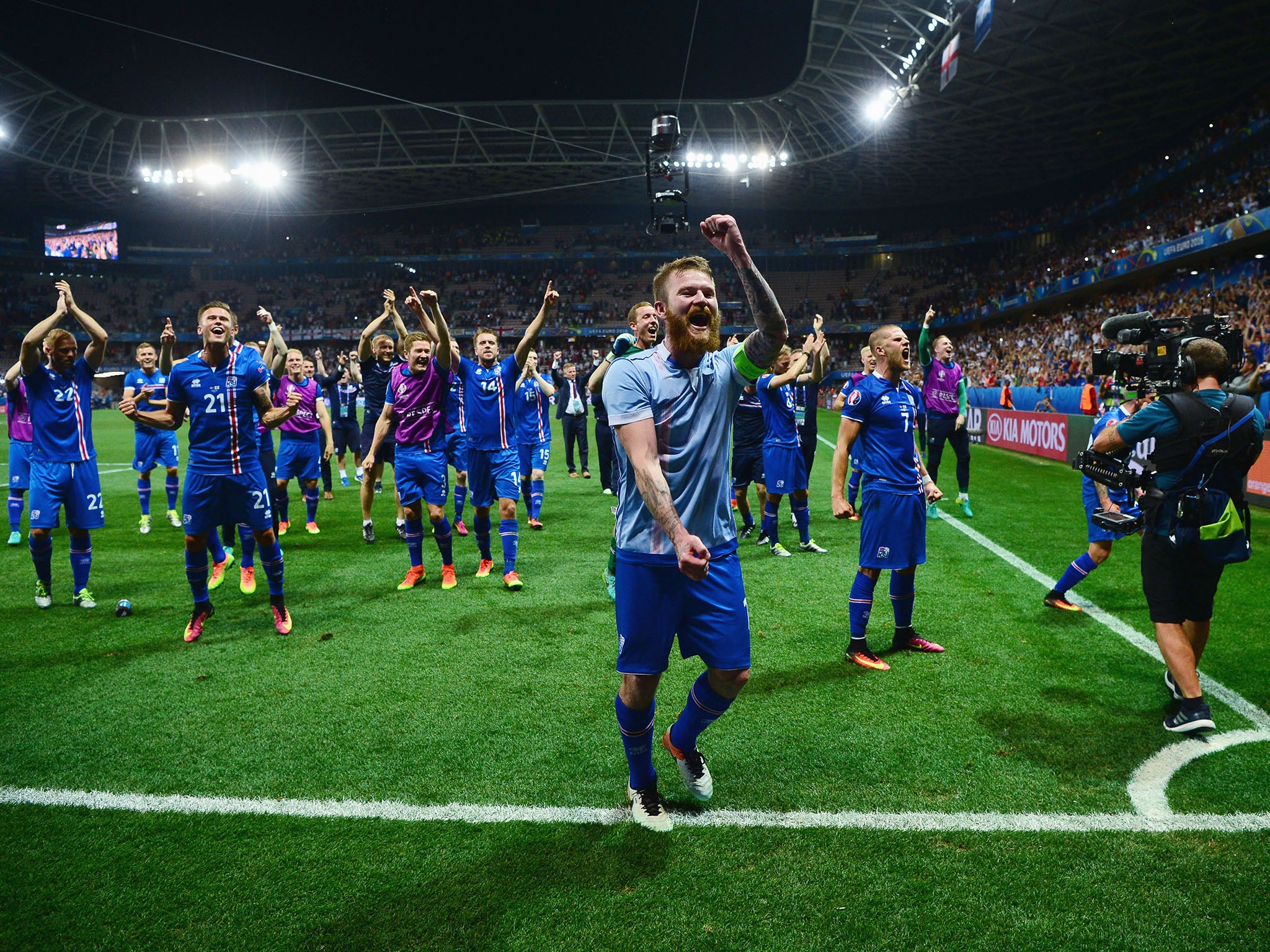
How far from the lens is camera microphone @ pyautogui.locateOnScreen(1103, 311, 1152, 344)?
4047 millimetres

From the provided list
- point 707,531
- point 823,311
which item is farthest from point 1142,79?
point 707,531

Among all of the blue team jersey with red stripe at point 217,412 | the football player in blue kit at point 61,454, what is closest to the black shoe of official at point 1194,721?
the blue team jersey with red stripe at point 217,412

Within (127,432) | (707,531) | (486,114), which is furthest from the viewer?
(486,114)

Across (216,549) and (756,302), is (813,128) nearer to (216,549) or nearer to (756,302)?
(216,549)

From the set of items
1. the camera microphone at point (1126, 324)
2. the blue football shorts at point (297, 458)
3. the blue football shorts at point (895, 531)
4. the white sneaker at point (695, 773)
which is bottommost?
the white sneaker at point (695, 773)

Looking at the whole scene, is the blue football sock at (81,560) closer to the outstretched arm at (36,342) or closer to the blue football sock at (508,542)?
the outstretched arm at (36,342)

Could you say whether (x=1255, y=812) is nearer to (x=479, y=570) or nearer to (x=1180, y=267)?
(x=479, y=570)

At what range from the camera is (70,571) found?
8.16m

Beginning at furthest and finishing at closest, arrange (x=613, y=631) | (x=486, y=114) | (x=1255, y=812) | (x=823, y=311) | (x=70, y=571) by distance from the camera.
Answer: (x=823, y=311), (x=486, y=114), (x=70, y=571), (x=613, y=631), (x=1255, y=812)

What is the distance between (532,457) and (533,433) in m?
0.40

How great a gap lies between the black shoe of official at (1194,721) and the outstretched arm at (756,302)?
121 inches

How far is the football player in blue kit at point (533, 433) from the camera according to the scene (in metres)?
9.77

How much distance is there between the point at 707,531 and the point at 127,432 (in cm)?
3366

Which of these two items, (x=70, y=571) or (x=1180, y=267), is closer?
(x=70, y=571)
